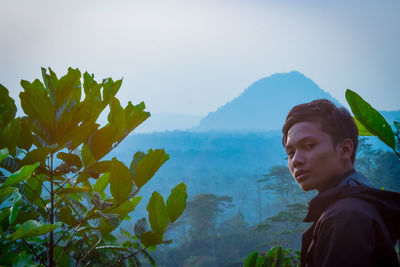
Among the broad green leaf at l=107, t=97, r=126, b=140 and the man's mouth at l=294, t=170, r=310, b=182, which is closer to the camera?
the broad green leaf at l=107, t=97, r=126, b=140

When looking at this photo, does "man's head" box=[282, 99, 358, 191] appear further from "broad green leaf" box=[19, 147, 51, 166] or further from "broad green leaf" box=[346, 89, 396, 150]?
"broad green leaf" box=[19, 147, 51, 166]

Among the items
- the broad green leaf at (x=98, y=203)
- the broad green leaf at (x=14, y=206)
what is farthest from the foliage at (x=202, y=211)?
the broad green leaf at (x=14, y=206)

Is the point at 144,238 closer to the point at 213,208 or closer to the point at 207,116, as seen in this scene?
the point at 213,208

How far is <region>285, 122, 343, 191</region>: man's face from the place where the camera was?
813mm

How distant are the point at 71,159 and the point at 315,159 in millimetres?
552

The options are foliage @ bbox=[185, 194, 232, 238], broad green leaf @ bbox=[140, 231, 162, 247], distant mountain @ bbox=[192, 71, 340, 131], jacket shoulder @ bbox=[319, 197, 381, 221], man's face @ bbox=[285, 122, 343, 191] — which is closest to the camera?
jacket shoulder @ bbox=[319, 197, 381, 221]

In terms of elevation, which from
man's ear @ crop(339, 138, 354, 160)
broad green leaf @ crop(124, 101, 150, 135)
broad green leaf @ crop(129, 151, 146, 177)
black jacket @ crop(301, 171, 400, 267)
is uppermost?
broad green leaf @ crop(124, 101, 150, 135)

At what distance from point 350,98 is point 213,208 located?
101 feet

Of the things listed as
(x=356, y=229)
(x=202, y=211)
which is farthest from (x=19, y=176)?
(x=202, y=211)

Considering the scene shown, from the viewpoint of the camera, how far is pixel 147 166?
66cm

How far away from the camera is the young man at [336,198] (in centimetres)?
58

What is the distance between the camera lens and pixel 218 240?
29078 mm

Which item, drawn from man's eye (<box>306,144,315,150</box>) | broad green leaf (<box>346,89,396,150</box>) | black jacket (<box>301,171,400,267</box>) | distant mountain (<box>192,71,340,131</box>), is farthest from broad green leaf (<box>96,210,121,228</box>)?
distant mountain (<box>192,71,340,131</box>)

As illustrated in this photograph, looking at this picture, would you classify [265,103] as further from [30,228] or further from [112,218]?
[30,228]
